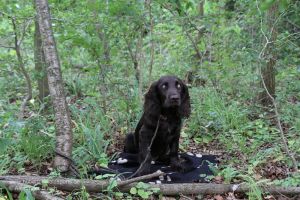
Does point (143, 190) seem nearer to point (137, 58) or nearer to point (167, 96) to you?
point (167, 96)

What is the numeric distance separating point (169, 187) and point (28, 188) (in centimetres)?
131

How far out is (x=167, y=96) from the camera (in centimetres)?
477

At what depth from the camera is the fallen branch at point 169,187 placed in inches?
156

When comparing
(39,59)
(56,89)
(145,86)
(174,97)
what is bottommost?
(145,86)

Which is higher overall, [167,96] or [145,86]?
[167,96]

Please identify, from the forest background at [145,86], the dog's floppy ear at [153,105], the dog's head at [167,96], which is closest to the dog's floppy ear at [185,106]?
the dog's head at [167,96]

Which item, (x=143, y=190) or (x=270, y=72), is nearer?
(x=143, y=190)

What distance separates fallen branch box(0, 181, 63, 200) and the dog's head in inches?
66.9

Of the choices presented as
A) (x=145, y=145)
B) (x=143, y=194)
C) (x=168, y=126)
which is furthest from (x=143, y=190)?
(x=168, y=126)

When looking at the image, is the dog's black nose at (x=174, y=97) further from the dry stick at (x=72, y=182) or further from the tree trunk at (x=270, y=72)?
the tree trunk at (x=270, y=72)

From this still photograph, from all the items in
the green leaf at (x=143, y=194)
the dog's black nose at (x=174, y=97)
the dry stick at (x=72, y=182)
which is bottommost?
the green leaf at (x=143, y=194)

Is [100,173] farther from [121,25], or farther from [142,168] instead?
[121,25]

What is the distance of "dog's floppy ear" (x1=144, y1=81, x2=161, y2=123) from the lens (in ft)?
16.1

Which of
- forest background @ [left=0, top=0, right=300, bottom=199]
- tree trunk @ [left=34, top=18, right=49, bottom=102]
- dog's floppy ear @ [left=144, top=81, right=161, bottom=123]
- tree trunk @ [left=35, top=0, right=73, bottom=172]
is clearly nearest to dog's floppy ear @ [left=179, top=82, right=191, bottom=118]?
dog's floppy ear @ [left=144, top=81, right=161, bottom=123]
